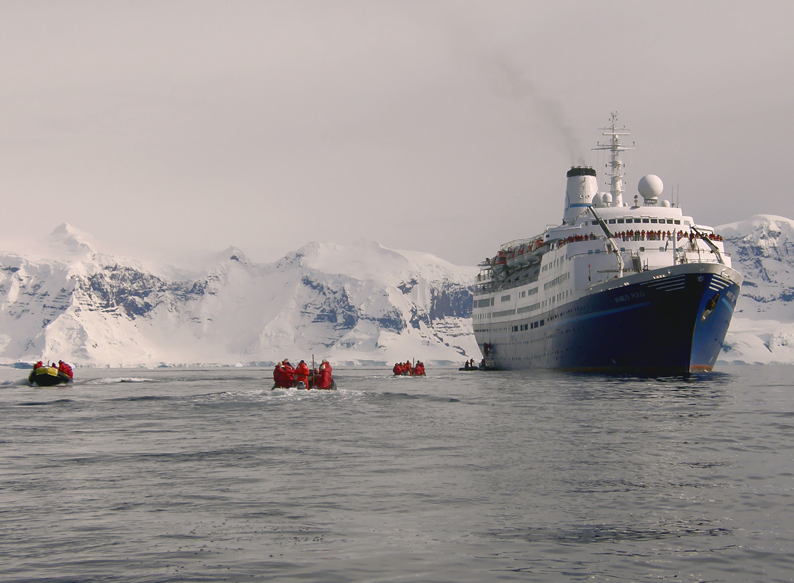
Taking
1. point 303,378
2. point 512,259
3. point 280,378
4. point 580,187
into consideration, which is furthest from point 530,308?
point 280,378

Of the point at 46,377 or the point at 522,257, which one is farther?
the point at 522,257

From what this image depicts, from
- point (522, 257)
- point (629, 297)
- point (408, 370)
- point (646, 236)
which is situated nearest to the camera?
point (629, 297)

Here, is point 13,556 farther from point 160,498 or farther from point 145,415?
point 145,415

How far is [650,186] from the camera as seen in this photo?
9950 centimetres

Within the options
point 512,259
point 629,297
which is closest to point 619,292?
Result: point 629,297

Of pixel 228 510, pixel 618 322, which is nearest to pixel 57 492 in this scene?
pixel 228 510

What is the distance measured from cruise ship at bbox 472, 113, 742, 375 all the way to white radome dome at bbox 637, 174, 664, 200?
122 millimetres

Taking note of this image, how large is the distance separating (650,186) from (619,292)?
94.5 ft

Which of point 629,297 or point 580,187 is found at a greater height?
point 580,187

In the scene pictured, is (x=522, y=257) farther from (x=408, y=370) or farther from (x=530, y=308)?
(x=408, y=370)

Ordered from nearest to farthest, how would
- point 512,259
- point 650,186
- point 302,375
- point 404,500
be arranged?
point 404,500
point 302,375
point 650,186
point 512,259

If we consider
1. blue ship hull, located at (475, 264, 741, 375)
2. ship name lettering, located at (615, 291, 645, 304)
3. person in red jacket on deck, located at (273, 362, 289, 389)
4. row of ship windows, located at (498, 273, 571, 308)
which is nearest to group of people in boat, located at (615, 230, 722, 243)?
row of ship windows, located at (498, 273, 571, 308)

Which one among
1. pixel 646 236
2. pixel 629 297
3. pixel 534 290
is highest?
pixel 646 236

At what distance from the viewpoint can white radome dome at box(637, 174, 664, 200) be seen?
9950 centimetres
